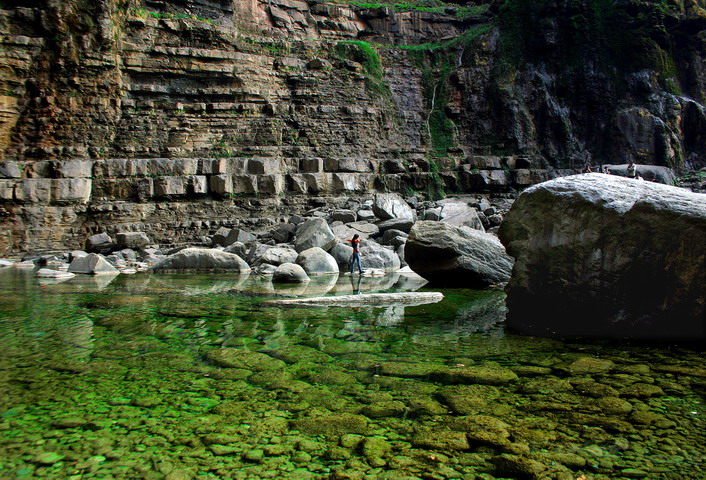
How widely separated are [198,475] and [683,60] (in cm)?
3013

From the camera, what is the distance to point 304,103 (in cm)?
2119

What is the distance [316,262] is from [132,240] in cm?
849

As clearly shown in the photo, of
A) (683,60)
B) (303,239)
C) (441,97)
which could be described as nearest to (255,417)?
(303,239)

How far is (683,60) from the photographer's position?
80.7 ft

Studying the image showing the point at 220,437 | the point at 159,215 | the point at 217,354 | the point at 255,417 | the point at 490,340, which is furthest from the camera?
the point at 159,215

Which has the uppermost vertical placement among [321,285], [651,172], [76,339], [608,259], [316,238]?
[651,172]

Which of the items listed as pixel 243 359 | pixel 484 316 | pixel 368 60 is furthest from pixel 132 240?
pixel 243 359

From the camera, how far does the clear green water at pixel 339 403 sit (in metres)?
2.25

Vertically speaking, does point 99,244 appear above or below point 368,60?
below

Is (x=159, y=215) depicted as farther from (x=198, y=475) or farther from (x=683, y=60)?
(x=683, y=60)

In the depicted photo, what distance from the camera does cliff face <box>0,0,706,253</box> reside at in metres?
17.9

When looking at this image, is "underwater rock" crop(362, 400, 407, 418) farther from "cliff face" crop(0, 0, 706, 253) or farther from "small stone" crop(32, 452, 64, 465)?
"cliff face" crop(0, 0, 706, 253)

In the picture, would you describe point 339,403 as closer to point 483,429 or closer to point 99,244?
point 483,429

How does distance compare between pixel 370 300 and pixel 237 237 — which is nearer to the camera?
pixel 370 300
